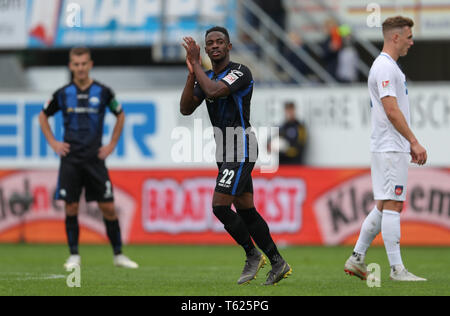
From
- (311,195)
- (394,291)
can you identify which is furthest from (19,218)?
(394,291)

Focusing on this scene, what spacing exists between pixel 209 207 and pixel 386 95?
28.0 feet

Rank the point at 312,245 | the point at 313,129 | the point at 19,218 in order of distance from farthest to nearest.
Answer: the point at 313,129 → the point at 19,218 → the point at 312,245

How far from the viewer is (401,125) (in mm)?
8383

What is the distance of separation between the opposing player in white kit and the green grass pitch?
26cm

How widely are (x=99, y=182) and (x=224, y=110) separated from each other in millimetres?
3260

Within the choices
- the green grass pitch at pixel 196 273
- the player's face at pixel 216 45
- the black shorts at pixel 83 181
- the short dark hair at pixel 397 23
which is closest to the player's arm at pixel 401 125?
the short dark hair at pixel 397 23

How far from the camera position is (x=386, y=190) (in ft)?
28.2

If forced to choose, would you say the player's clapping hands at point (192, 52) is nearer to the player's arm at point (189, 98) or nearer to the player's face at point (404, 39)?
the player's arm at point (189, 98)

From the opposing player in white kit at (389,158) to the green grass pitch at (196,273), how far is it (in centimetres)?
26

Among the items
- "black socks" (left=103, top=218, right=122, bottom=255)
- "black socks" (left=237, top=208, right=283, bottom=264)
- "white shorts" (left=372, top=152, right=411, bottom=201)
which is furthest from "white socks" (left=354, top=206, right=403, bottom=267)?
"black socks" (left=103, top=218, right=122, bottom=255)

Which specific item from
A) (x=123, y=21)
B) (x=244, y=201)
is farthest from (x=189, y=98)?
(x=123, y=21)

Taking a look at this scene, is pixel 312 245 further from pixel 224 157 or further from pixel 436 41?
pixel 224 157

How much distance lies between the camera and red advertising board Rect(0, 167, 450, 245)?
16.1 meters
